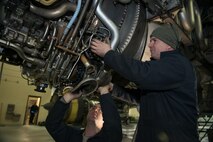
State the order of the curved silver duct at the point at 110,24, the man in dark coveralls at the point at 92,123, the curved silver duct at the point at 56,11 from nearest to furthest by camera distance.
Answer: the curved silver duct at the point at 56,11 → the curved silver duct at the point at 110,24 → the man in dark coveralls at the point at 92,123

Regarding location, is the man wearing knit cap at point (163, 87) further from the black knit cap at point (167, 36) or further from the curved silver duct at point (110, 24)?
the curved silver duct at point (110, 24)

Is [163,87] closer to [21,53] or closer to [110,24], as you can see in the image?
[110,24]

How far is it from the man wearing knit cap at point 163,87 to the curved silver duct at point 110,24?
0.14 m

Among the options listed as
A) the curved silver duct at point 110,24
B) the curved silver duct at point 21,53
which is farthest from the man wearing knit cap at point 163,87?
the curved silver duct at point 21,53

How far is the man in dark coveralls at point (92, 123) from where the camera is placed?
6.04ft

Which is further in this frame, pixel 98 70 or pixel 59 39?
pixel 98 70

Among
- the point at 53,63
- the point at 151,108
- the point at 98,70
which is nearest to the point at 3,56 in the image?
the point at 53,63

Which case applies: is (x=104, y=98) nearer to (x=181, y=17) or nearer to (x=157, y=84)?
(x=157, y=84)

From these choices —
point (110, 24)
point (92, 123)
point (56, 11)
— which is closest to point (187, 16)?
point (110, 24)

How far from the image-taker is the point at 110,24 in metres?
1.67

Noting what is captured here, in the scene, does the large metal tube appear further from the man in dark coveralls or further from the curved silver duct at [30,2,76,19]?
the curved silver duct at [30,2,76,19]

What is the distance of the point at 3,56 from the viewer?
1951 millimetres

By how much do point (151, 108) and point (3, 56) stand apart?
4.00ft

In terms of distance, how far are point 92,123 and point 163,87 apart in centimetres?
94
